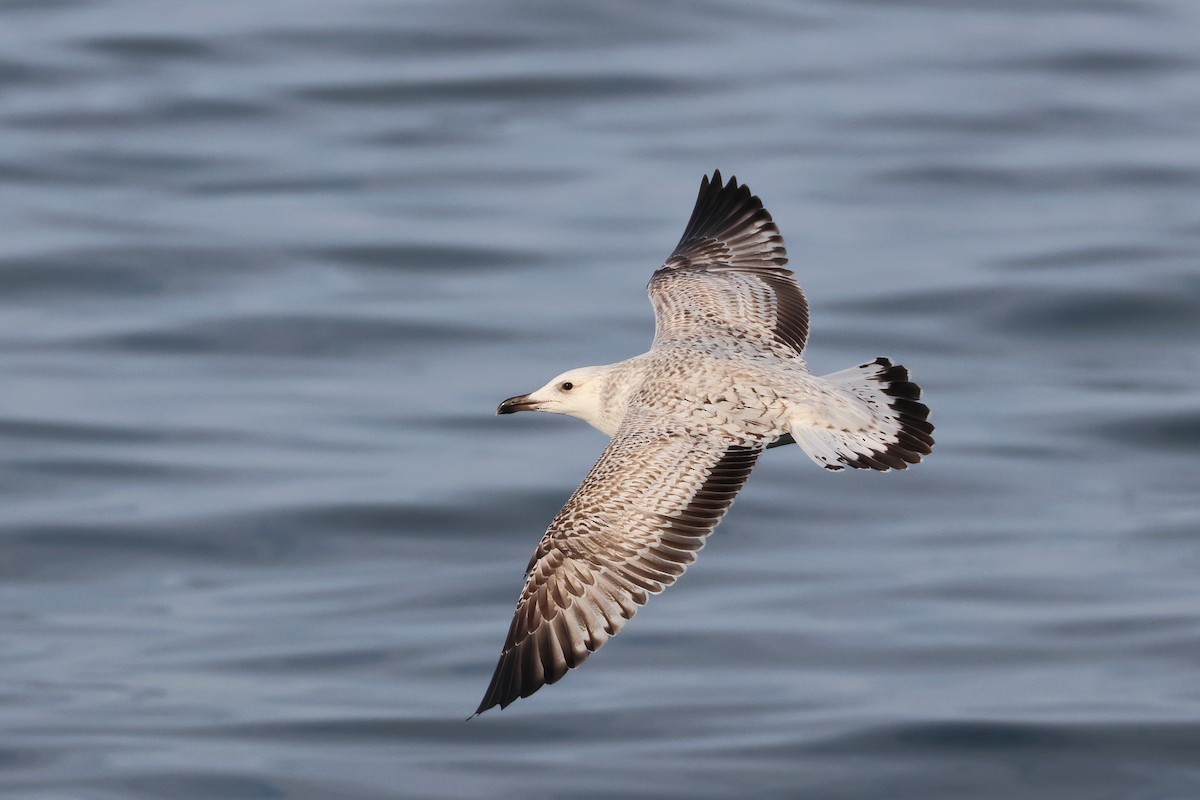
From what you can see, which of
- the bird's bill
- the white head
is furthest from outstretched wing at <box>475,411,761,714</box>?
the bird's bill

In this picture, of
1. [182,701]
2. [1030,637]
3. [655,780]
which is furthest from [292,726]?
[1030,637]

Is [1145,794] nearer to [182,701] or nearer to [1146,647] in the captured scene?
[1146,647]

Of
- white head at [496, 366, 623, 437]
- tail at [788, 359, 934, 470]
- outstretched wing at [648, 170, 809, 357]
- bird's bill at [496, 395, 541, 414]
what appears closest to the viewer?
tail at [788, 359, 934, 470]

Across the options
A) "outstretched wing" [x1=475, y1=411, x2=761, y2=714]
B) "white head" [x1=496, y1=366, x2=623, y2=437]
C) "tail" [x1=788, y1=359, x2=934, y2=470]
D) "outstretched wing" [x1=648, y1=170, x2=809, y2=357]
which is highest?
"outstretched wing" [x1=648, y1=170, x2=809, y2=357]

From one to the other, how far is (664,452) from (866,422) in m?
1.03

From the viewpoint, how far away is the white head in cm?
1058

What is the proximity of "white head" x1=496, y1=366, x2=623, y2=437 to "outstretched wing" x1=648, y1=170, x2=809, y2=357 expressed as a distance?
2.08ft

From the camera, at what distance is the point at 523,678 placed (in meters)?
9.43

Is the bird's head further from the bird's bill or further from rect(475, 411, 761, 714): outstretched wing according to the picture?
rect(475, 411, 761, 714): outstretched wing

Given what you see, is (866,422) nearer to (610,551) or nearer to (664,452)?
(664,452)

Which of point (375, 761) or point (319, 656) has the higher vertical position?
point (319, 656)

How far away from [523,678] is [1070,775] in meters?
6.10

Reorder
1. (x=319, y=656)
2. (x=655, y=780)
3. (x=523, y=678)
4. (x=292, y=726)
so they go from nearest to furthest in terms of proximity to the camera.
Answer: (x=523, y=678), (x=655, y=780), (x=292, y=726), (x=319, y=656)

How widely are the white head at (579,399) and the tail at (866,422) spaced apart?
1.07 metres
